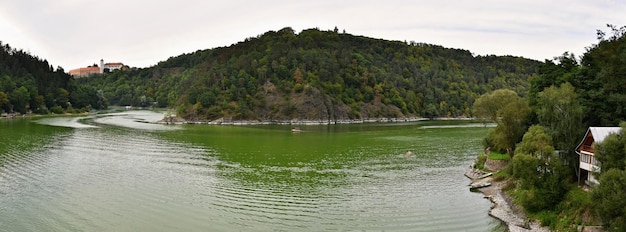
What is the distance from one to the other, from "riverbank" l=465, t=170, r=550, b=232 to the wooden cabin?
3847 millimetres

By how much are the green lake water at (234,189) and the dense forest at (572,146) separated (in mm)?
3243

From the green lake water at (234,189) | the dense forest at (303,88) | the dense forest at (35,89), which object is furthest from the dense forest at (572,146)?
the dense forest at (35,89)

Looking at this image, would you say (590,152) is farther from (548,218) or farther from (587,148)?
(548,218)

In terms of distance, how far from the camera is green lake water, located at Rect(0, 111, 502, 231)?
27578 mm

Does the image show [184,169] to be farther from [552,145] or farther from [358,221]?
[552,145]

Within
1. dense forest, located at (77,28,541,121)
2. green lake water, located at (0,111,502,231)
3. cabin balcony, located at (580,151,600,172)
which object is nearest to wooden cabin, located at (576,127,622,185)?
cabin balcony, located at (580,151,600,172)

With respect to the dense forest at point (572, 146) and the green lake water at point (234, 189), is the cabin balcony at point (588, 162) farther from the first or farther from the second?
the green lake water at point (234, 189)

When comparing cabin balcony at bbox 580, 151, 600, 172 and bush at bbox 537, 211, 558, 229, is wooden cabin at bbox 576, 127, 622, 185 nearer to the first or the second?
cabin balcony at bbox 580, 151, 600, 172

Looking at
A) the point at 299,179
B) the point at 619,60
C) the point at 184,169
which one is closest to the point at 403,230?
the point at 299,179

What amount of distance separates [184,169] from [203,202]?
45.5ft

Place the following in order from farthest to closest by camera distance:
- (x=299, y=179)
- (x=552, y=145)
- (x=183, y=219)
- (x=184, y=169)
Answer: (x=184, y=169) < (x=299, y=179) < (x=552, y=145) < (x=183, y=219)

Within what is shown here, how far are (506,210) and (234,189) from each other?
1909cm

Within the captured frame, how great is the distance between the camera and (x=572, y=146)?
29656mm

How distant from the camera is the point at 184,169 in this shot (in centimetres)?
4525
